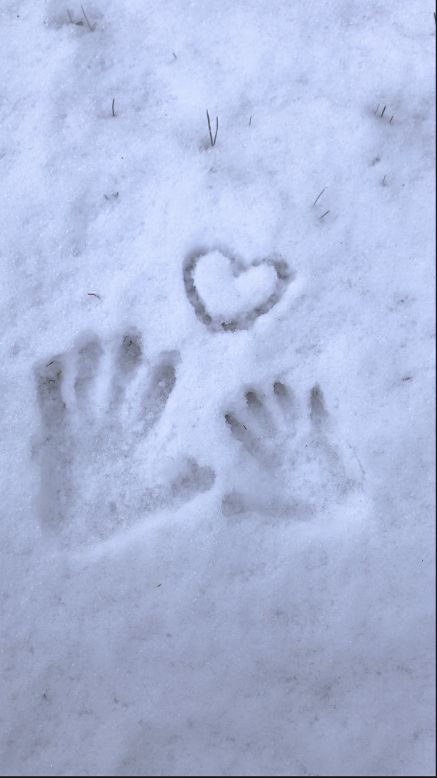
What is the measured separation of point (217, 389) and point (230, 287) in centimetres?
26

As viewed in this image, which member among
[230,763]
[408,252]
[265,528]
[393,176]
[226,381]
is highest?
[393,176]

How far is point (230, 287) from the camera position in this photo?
1996 mm

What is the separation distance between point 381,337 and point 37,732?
4.44ft

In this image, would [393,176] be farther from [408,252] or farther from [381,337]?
[381,337]

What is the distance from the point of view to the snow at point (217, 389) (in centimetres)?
197

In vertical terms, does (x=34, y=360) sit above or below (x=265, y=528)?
above

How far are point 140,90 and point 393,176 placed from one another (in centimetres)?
69

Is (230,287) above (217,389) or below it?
above

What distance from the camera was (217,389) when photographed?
2.00 meters

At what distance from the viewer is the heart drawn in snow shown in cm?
199

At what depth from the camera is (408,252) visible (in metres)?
1.96

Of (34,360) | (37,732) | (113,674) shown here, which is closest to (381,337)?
(34,360)

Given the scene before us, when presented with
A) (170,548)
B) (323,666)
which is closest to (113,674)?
(170,548)

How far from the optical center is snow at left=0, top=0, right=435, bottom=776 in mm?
1971
